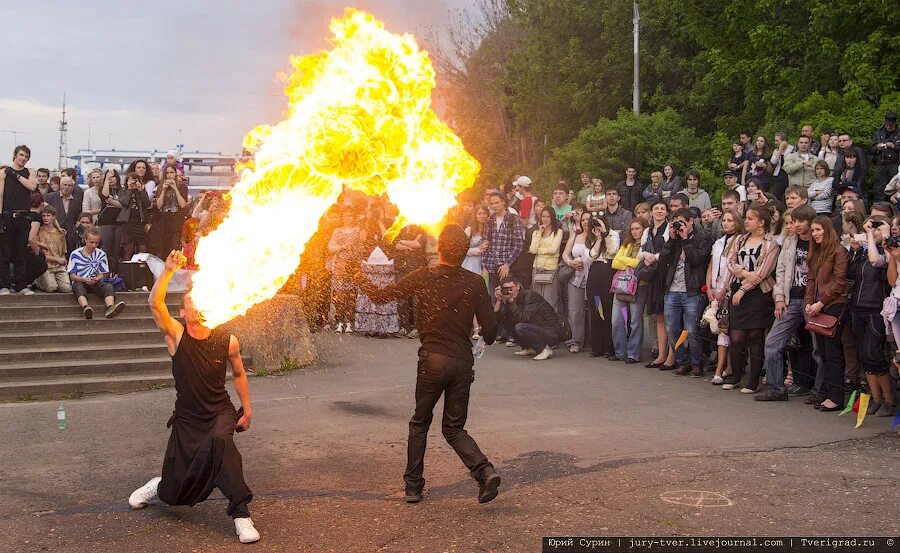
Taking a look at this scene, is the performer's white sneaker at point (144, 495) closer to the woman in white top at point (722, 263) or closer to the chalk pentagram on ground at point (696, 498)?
the chalk pentagram on ground at point (696, 498)

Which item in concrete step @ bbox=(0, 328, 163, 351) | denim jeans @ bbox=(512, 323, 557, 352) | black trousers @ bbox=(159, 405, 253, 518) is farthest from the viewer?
denim jeans @ bbox=(512, 323, 557, 352)

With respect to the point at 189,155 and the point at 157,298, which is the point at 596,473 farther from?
the point at 189,155

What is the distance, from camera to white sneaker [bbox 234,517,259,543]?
5.78 metres

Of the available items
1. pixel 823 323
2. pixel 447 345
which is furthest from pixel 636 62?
pixel 447 345

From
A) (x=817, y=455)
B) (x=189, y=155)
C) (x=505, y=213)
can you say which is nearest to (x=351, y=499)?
(x=817, y=455)

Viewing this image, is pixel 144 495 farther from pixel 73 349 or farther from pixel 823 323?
pixel 823 323

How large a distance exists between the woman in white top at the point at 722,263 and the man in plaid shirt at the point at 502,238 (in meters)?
3.90

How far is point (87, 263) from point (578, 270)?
7288mm

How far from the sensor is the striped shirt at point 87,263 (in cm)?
1309

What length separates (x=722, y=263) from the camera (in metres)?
11.7

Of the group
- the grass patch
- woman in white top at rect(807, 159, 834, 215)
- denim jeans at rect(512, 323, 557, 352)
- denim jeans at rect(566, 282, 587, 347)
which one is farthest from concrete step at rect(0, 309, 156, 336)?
woman in white top at rect(807, 159, 834, 215)

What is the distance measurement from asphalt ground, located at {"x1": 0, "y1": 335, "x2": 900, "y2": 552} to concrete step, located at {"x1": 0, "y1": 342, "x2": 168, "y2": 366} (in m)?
1.33

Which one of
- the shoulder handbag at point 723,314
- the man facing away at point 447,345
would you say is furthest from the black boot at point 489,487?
the shoulder handbag at point 723,314

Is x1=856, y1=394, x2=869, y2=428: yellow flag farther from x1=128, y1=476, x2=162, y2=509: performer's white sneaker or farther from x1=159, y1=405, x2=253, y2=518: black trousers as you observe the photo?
x1=128, y1=476, x2=162, y2=509: performer's white sneaker
